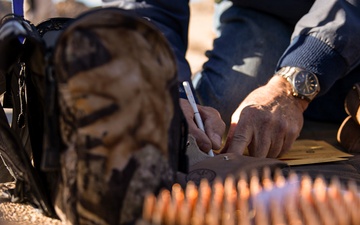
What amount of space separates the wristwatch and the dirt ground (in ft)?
2.18

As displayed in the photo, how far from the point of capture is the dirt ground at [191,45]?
0.87 metres

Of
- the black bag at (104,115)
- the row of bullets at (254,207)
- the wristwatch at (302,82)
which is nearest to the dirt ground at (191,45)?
the black bag at (104,115)

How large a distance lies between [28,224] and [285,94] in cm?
67

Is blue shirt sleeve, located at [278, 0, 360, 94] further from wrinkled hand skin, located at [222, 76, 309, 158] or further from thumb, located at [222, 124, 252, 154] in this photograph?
thumb, located at [222, 124, 252, 154]

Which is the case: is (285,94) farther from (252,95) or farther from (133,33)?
(133,33)

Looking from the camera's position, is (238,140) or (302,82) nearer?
(238,140)

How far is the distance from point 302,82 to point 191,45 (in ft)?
9.85

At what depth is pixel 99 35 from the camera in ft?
2.20

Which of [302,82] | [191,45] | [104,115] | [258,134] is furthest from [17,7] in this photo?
[191,45]

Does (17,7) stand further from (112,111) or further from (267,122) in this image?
(267,122)

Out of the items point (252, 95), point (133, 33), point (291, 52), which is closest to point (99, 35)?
point (133, 33)

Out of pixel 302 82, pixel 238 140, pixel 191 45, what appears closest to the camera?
pixel 238 140

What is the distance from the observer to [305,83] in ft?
4.16

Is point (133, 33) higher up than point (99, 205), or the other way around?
point (133, 33)
